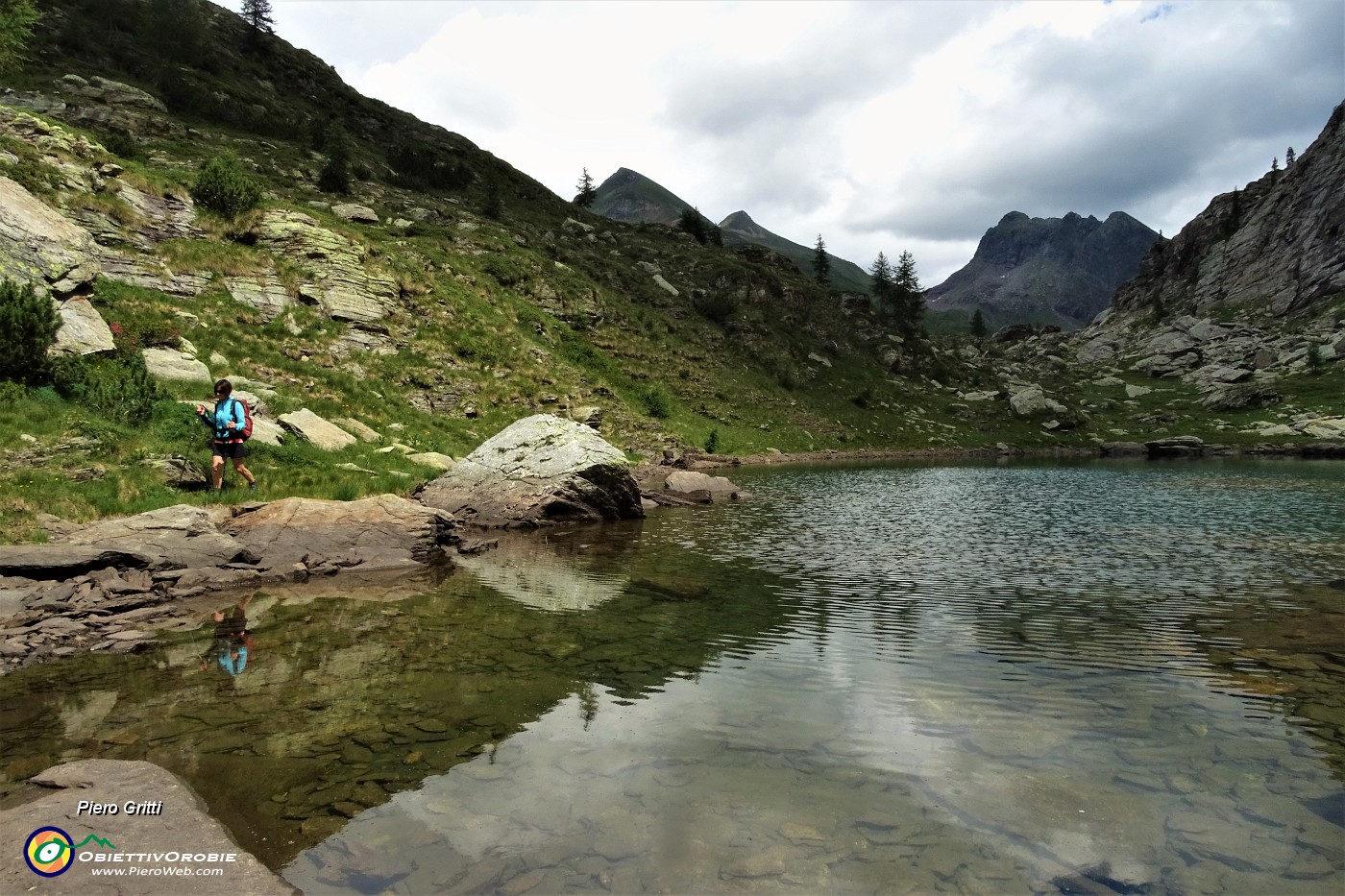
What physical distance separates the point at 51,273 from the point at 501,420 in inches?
900

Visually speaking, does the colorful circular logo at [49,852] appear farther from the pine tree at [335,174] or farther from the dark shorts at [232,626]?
the pine tree at [335,174]

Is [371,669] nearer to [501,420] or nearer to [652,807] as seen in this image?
[652,807]

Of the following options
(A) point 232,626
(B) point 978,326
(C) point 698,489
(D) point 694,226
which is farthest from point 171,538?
(B) point 978,326

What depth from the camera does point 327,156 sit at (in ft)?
255

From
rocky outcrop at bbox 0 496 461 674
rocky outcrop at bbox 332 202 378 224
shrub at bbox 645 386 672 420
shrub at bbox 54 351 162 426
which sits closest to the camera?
rocky outcrop at bbox 0 496 461 674

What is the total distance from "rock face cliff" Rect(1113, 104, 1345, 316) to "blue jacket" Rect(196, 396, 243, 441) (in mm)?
182997

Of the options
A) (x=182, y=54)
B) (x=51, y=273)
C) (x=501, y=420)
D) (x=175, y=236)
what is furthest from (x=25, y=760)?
(x=182, y=54)

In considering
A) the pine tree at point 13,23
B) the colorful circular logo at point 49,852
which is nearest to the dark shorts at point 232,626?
the colorful circular logo at point 49,852

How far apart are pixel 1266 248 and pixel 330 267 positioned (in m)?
196

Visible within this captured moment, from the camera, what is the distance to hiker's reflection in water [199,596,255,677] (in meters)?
10.4

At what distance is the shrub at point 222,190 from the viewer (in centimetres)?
3975

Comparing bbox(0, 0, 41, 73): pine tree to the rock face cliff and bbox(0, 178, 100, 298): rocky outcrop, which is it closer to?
bbox(0, 178, 100, 298): rocky outcrop

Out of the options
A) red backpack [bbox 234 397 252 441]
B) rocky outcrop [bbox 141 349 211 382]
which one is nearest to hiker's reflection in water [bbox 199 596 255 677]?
red backpack [bbox 234 397 252 441]

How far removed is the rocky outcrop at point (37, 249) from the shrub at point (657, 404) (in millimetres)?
43020
